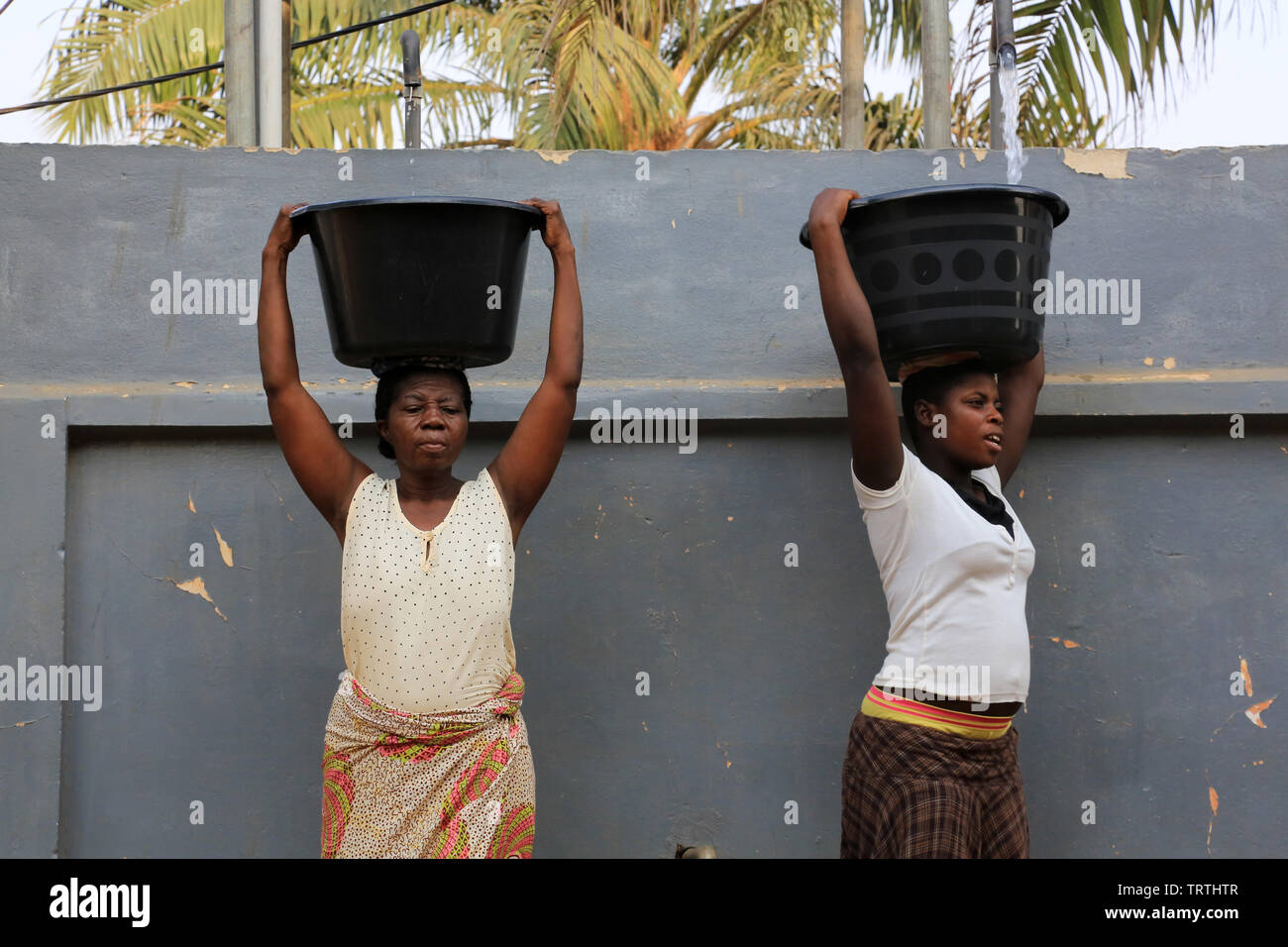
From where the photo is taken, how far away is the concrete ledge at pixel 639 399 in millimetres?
3285

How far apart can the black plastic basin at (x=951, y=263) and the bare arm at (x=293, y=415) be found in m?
1.17

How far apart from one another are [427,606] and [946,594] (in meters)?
1.05

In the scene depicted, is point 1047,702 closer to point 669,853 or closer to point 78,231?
point 669,853

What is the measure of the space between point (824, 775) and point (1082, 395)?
113 cm

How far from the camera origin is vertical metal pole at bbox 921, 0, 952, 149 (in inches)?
161

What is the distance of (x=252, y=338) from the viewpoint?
11.0 feet

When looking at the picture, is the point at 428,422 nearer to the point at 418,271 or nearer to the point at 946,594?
the point at 418,271

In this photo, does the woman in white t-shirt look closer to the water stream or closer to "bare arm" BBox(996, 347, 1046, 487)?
"bare arm" BBox(996, 347, 1046, 487)

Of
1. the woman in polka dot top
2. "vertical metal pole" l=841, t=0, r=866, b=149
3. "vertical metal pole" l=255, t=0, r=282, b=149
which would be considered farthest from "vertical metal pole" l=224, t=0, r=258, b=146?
"vertical metal pole" l=841, t=0, r=866, b=149

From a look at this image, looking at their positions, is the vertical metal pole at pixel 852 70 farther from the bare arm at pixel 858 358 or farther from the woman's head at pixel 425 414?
the woman's head at pixel 425 414

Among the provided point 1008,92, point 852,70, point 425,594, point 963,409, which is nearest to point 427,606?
point 425,594

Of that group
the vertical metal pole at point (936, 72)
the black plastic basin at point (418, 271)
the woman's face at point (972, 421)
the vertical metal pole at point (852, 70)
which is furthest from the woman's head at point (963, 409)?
the vertical metal pole at point (852, 70)

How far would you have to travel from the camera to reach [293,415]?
277cm
